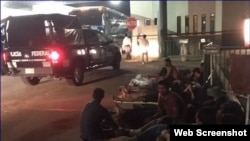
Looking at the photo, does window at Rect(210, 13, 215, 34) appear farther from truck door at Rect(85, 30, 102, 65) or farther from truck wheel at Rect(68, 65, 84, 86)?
truck wheel at Rect(68, 65, 84, 86)

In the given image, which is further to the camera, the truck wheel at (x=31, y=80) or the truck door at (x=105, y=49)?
the truck wheel at (x=31, y=80)

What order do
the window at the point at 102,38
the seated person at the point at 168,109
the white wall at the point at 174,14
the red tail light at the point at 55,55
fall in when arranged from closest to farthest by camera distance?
1. the seated person at the point at 168,109
2. the white wall at the point at 174,14
3. the window at the point at 102,38
4. the red tail light at the point at 55,55

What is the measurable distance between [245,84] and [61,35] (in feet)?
11.0

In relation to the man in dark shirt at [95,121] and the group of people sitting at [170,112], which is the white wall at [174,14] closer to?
the group of people sitting at [170,112]

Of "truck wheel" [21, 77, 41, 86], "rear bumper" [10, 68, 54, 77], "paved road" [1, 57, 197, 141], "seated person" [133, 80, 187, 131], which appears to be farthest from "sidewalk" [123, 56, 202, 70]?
"truck wheel" [21, 77, 41, 86]

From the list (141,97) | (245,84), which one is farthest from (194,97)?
(245,84)

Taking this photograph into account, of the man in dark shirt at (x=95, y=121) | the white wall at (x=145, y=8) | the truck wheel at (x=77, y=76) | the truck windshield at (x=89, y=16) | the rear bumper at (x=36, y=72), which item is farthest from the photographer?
the rear bumper at (x=36, y=72)

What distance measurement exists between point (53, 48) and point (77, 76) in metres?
0.71

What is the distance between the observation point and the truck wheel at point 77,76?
6.71m

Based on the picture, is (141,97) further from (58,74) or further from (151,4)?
(58,74)

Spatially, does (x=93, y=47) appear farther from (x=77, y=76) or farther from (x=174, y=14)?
(x=174, y=14)

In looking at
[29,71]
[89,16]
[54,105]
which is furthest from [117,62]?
[29,71]

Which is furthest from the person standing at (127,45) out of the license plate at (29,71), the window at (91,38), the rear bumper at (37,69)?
the license plate at (29,71)

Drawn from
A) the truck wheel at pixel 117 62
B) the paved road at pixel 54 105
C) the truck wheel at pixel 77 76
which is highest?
the truck wheel at pixel 117 62
